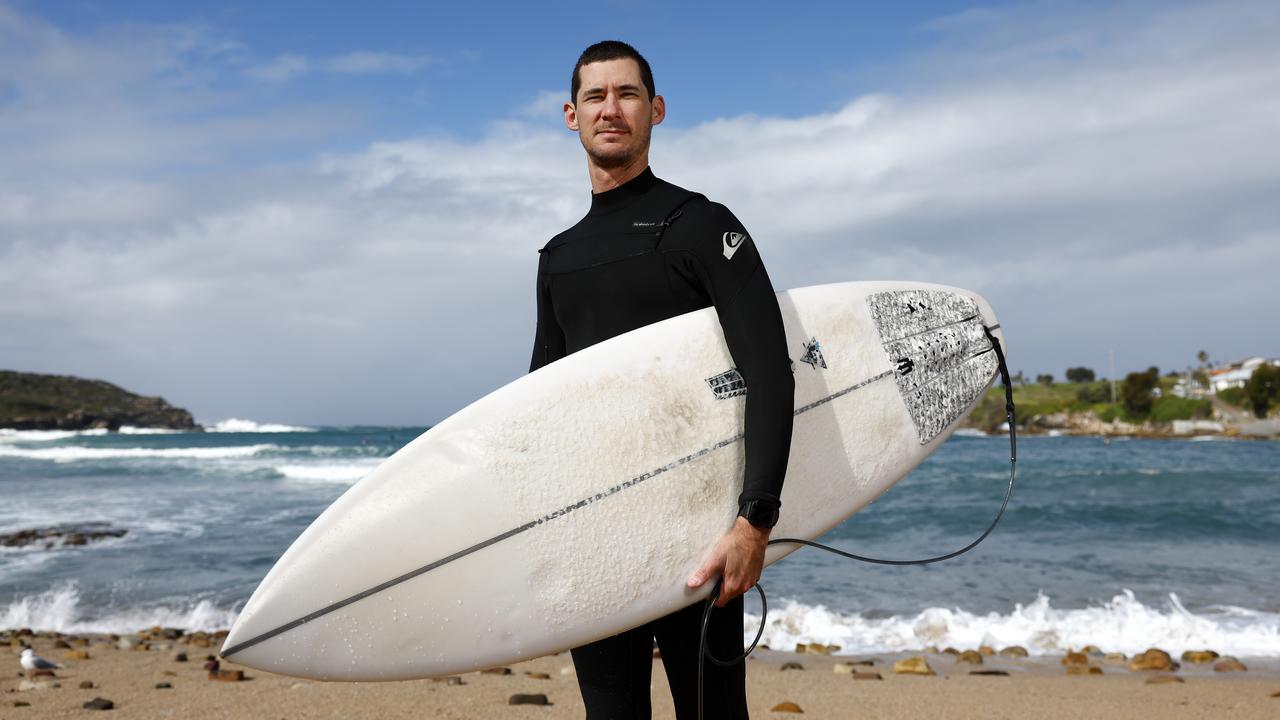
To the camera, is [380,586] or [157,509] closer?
[380,586]

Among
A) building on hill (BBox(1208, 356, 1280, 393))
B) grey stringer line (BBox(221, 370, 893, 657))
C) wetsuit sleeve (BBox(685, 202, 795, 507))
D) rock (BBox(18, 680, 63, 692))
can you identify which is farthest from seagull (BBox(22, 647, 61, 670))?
building on hill (BBox(1208, 356, 1280, 393))

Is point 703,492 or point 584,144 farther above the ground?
point 584,144

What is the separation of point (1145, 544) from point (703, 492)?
33.5 feet

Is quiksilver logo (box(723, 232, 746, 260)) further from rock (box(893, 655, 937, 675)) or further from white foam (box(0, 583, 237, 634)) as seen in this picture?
white foam (box(0, 583, 237, 634))

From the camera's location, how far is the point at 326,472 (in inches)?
929

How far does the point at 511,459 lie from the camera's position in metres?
1.98

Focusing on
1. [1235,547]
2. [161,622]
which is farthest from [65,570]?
[1235,547]

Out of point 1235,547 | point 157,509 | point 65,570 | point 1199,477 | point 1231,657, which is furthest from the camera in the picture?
point 1199,477

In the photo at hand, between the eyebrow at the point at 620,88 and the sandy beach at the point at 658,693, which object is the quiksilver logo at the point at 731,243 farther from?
the sandy beach at the point at 658,693

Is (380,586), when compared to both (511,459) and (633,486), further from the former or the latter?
(633,486)

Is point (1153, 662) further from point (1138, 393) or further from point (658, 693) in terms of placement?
point (1138, 393)

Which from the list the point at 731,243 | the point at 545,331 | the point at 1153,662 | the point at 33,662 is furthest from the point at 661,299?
the point at 1153,662

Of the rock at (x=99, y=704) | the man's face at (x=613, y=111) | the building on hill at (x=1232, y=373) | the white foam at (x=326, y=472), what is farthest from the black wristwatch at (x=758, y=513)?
the building on hill at (x=1232, y=373)

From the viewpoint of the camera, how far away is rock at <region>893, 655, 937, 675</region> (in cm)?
500
